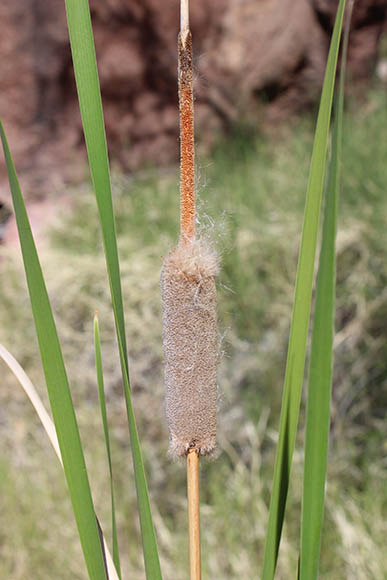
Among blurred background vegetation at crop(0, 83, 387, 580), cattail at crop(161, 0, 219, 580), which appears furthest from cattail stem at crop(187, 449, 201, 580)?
blurred background vegetation at crop(0, 83, 387, 580)

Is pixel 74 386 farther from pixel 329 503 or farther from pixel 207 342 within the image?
pixel 207 342

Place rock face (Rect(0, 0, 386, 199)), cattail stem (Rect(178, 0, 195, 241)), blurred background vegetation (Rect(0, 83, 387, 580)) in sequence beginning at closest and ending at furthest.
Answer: cattail stem (Rect(178, 0, 195, 241)) → blurred background vegetation (Rect(0, 83, 387, 580)) → rock face (Rect(0, 0, 386, 199))

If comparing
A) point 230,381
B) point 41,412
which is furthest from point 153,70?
point 41,412

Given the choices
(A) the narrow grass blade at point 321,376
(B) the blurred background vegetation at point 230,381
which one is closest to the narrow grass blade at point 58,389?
(A) the narrow grass blade at point 321,376

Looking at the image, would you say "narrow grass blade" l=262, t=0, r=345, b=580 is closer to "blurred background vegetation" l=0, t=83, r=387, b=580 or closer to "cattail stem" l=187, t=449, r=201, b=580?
"cattail stem" l=187, t=449, r=201, b=580

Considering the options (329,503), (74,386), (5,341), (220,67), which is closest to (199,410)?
(329,503)

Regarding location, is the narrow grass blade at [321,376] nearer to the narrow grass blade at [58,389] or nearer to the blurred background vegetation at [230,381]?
the narrow grass blade at [58,389]
